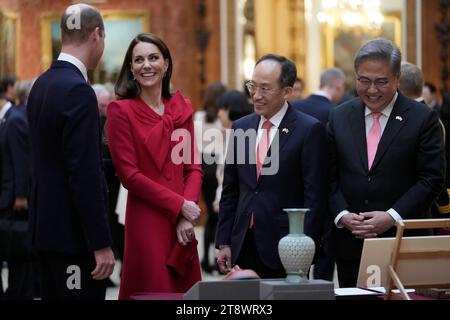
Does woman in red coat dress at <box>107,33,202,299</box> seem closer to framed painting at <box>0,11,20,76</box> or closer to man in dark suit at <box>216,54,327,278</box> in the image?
man in dark suit at <box>216,54,327,278</box>

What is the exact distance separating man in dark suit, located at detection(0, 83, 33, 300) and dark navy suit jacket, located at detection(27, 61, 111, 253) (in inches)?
198

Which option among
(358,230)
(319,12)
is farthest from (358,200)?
(319,12)

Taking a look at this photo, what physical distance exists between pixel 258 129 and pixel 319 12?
64.0ft

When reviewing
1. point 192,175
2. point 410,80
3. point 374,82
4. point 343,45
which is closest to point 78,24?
point 192,175

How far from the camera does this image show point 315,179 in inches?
230

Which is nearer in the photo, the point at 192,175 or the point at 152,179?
the point at 152,179

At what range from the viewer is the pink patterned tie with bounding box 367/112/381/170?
19.8 ft

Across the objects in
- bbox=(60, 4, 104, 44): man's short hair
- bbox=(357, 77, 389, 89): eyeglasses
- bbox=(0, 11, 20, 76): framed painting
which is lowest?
bbox=(357, 77, 389, 89): eyeglasses

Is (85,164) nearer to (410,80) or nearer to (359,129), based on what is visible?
(359,129)

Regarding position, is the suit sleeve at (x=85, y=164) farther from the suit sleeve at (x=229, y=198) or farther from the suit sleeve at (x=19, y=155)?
the suit sleeve at (x=19, y=155)

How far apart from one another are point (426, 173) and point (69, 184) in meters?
2.09

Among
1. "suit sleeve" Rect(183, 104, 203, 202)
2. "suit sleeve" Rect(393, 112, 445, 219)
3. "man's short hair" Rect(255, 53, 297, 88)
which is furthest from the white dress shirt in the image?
"suit sleeve" Rect(393, 112, 445, 219)

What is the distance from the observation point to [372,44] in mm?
5965
